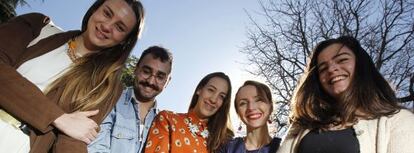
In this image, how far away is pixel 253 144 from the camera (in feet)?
11.9

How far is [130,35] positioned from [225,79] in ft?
5.29

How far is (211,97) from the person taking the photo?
389cm

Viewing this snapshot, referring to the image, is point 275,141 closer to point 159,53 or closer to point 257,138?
point 257,138

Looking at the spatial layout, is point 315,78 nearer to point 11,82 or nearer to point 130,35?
point 130,35

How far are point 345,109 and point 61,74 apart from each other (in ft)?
6.74

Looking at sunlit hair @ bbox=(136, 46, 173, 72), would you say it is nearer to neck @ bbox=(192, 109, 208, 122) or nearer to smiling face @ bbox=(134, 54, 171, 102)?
smiling face @ bbox=(134, 54, 171, 102)

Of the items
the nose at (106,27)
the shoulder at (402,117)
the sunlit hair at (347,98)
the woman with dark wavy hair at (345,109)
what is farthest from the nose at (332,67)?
the nose at (106,27)

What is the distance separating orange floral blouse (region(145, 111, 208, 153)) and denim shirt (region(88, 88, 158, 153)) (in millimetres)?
92

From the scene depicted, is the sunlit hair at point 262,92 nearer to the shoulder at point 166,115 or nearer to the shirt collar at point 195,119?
the shirt collar at point 195,119

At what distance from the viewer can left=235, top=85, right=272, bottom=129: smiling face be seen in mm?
3693

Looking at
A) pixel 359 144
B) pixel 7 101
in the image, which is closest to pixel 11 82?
pixel 7 101

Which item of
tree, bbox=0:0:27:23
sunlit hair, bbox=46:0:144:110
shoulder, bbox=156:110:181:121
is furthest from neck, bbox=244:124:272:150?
tree, bbox=0:0:27:23

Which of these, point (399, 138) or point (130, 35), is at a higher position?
point (130, 35)

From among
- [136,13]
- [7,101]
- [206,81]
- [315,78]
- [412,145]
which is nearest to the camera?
[7,101]
